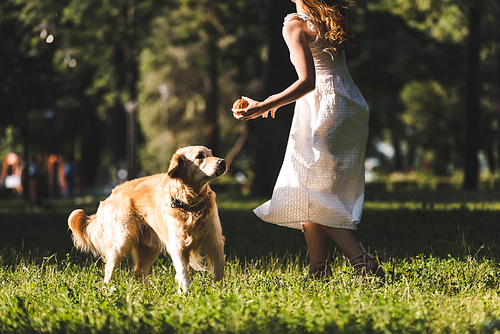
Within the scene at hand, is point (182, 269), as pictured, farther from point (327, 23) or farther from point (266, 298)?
point (327, 23)

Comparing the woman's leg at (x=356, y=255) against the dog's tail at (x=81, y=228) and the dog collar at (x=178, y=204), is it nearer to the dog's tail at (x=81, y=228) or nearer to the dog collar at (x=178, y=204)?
the dog collar at (x=178, y=204)

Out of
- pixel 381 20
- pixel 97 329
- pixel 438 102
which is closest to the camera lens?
pixel 97 329

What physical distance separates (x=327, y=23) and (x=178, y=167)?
152 cm

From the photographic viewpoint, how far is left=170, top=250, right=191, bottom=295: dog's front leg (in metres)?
4.45

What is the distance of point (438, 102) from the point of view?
37281 mm

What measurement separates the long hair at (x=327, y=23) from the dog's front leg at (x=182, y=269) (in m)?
1.84

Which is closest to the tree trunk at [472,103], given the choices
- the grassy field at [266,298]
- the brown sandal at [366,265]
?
the grassy field at [266,298]

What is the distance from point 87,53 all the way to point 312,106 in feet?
76.1

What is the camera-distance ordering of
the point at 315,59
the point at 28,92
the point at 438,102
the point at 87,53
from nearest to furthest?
the point at 315,59 < the point at 28,92 < the point at 87,53 < the point at 438,102

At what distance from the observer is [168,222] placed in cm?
471

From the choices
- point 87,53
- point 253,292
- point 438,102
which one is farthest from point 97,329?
point 438,102

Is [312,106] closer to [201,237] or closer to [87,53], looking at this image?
[201,237]

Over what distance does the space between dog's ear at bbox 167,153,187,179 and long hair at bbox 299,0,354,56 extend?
133 centimetres

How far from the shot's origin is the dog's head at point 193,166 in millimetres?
4501
